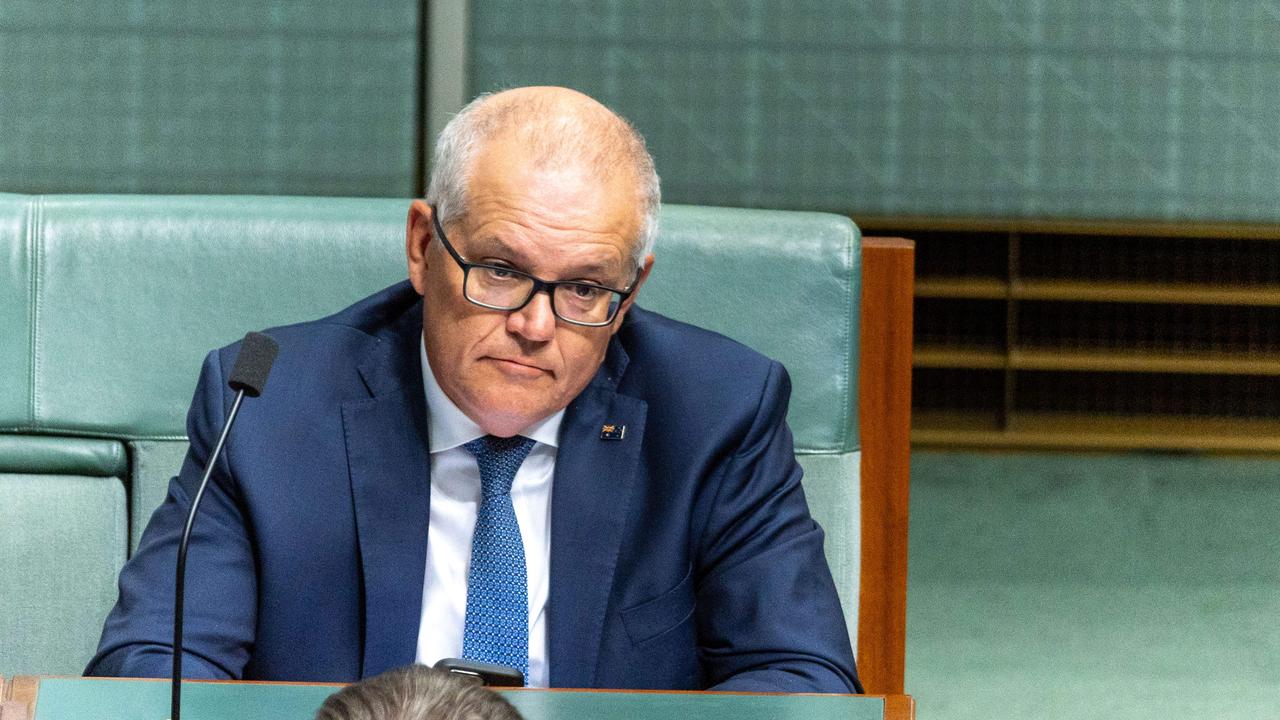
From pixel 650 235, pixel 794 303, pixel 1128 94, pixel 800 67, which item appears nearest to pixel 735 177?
pixel 800 67

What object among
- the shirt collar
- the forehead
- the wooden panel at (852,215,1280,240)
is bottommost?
the shirt collar

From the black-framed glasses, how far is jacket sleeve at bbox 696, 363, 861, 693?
0.84 ft

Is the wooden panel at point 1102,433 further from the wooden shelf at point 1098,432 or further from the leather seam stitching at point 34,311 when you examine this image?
the leather seam stitching at point 34,311

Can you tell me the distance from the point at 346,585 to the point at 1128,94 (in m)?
1.90

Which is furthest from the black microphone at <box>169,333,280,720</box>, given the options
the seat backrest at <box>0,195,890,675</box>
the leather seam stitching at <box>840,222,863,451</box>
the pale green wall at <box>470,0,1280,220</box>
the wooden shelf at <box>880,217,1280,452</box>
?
the wooden shelf at <box>880,217,1280,452</box>

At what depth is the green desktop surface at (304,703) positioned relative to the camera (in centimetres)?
108

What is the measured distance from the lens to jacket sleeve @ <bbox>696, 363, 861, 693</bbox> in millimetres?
1508

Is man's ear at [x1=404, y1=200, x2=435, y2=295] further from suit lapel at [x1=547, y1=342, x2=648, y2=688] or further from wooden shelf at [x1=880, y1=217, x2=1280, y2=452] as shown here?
wooden shelf at [x1=880, y1=217, x2=1280, y2=452]

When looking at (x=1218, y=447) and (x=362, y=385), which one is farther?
(x=1218, y=447)

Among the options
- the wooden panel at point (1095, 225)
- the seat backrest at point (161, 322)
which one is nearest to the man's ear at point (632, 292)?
the seat backrest at point (161, 322)

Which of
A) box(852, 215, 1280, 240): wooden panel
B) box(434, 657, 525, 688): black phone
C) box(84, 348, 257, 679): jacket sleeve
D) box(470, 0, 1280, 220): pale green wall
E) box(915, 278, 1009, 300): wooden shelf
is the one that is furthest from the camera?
box(915, 278, 1009, 300): wooden shelf

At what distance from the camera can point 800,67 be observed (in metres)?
2.80

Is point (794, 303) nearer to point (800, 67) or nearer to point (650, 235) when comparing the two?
point (650, 235)

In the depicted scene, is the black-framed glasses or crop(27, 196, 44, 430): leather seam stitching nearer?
the black-framed glasses
